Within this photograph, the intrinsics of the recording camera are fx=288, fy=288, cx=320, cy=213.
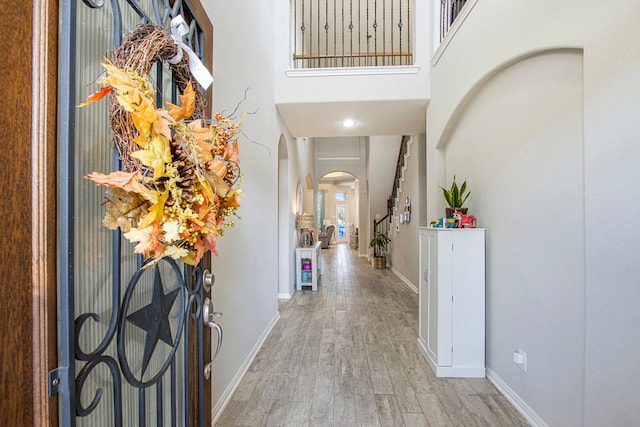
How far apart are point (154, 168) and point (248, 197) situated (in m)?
1.79

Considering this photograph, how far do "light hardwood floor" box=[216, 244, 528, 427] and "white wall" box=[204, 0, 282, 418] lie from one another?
0.76 feet

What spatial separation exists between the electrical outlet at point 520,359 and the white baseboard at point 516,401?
0.22 m

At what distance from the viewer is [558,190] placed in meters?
1.63

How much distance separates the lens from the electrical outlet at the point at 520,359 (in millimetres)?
1888

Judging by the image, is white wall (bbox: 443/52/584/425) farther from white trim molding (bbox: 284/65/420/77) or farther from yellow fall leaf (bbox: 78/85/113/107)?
yellow fall leaf (bbox: 78/85/113/107)

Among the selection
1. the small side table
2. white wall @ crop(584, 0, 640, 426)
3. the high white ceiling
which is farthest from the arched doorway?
white wall @ crop(584, 0, 640, 426)

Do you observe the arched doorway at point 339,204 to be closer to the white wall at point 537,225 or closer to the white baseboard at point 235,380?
the white baseboard at point 235,380

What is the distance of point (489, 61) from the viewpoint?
2.17 metres

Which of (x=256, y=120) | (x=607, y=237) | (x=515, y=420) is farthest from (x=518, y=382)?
(x=256, y=120)

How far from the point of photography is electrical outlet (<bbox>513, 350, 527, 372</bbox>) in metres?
1.89

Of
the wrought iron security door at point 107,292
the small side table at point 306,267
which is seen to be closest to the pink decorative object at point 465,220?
the wrought iron security door at point 107,292

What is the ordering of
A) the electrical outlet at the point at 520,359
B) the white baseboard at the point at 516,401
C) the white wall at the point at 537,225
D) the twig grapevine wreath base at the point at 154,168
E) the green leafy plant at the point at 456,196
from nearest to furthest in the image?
the twig grapevine wreath base at the point at 154,168, the white wall at the point at 537,225, the white baseboard at the point at 516,401, the electrical outlet at the point at 520,359, the green leafy plant at the point at 456,196

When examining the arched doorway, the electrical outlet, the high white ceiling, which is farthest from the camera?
the arched doorway

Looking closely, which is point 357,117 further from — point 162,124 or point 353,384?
point 162,124
